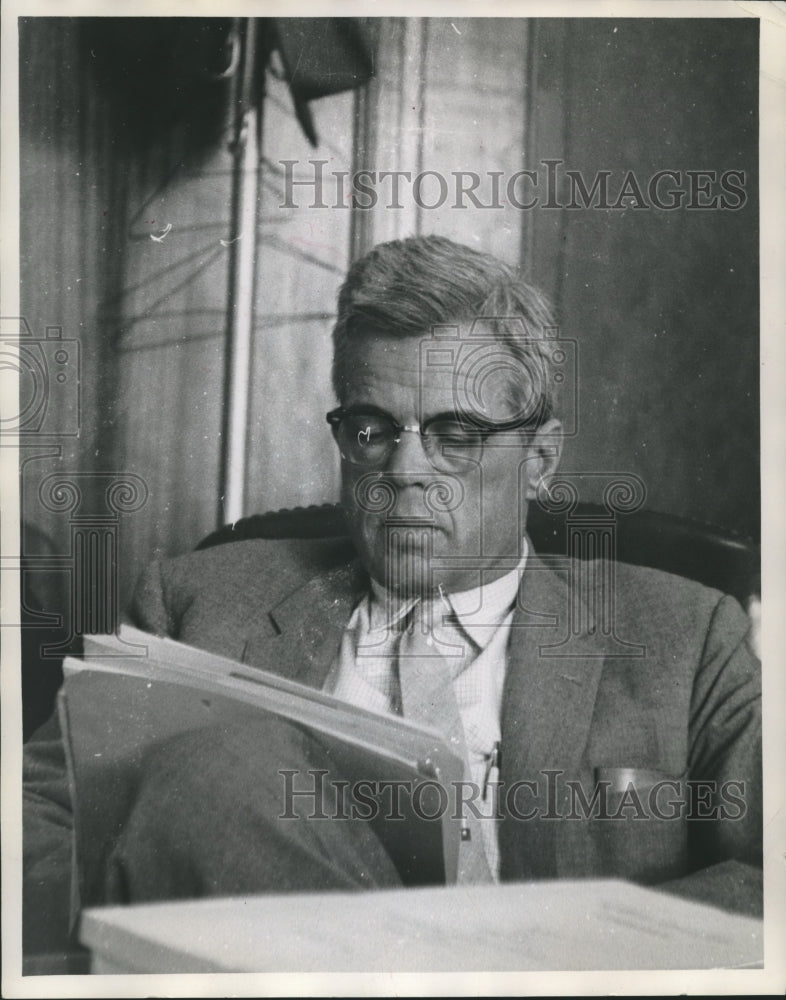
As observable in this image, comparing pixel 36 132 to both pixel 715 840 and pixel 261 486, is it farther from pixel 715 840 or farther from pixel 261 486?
pixel 715 840

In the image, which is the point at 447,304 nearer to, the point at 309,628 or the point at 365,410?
the point at 365,410

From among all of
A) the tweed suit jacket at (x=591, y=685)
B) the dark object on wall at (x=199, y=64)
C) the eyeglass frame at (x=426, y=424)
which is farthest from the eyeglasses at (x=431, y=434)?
the dark object on wall at (x=199, y=64)

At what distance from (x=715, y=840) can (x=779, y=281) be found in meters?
0.76

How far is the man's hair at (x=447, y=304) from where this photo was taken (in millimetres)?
1220

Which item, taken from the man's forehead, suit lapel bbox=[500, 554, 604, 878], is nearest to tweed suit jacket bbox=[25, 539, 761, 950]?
suit lapel bbox=[500, 554, 604, 878]

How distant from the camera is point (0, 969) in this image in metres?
1.30

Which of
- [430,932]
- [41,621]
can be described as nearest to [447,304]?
[41,621]

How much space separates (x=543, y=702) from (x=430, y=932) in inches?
13.7

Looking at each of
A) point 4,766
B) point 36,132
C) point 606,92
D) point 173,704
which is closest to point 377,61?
point 606,92

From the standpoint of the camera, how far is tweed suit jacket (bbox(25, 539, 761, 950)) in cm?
122

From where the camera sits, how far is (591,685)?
1227 millimetres

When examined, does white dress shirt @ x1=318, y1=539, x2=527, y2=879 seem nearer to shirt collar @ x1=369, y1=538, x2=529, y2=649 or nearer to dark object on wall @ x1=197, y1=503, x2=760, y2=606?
shirt collar @ x1=369, y1=538, x2=529, y2=649

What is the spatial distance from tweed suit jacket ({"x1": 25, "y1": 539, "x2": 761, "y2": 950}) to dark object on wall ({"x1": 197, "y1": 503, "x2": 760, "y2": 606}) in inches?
0.6

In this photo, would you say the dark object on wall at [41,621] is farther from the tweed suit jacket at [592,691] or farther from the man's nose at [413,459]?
the man's nose at [413,459]
